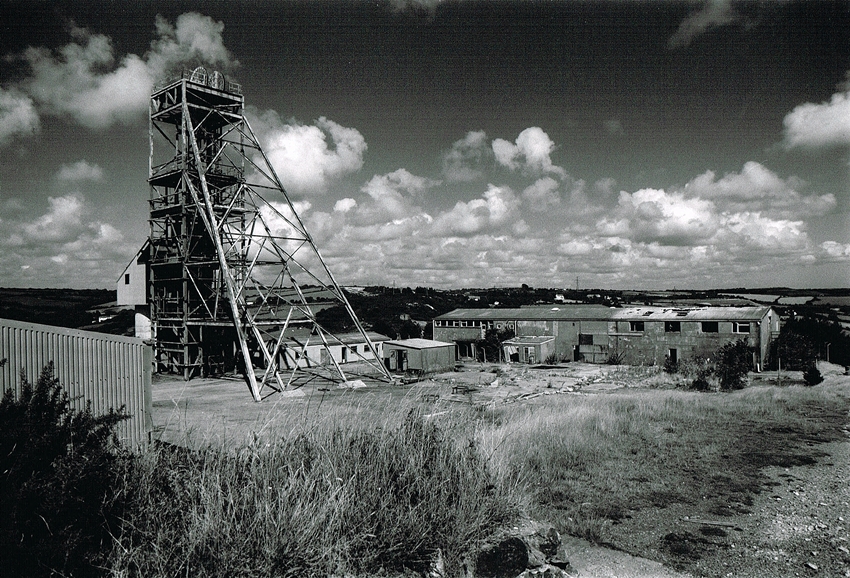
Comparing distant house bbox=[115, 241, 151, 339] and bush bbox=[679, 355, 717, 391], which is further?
bush bbox=[679, 355, 717, 391]

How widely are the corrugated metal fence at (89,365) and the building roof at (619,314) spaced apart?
42308 millimetres

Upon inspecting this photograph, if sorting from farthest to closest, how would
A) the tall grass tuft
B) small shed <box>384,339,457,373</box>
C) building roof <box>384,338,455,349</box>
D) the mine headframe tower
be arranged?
building roof <box>384,338,455,349</box> < small shed <box>384,339,457,373</box> < the mine headframe tower < the tall grass tuft

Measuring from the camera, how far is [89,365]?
8789mm

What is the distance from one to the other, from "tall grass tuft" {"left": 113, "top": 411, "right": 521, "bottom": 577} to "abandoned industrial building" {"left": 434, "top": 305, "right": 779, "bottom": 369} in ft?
134

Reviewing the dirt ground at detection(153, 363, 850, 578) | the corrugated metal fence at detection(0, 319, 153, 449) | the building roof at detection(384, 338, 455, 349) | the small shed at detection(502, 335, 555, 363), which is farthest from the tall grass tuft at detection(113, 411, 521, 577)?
the small shed at detection(502, 335, 555, 363)

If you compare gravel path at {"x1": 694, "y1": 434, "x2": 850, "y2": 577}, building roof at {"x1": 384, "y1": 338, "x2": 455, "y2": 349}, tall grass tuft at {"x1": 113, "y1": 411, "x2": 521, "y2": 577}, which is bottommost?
gravel path at {"x1": 694, "y1": 434, "x2": 850, "y2": 577}

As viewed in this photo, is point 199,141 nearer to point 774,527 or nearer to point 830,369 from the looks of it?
point 774,527

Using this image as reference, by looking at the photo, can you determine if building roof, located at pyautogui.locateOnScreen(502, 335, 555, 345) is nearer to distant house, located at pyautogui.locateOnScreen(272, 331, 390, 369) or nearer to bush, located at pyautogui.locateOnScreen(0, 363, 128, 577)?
distant house, located at pyautogui.locateOnScreen(272, 331, 390, 369)

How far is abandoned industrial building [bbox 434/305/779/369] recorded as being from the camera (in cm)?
4081

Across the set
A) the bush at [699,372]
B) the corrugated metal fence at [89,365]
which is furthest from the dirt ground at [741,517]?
the bush at [699,372]

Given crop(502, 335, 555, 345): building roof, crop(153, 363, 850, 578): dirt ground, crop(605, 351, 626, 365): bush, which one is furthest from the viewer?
crop(502, 335, 555, 345): building roof

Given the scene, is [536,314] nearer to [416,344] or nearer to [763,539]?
[416,344]

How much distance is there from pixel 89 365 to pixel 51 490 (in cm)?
559

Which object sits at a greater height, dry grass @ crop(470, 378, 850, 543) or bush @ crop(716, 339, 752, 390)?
dry grass @ crop(470, 378, 850, 543)
